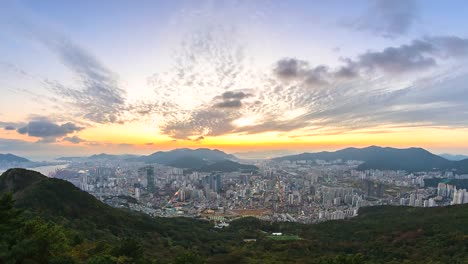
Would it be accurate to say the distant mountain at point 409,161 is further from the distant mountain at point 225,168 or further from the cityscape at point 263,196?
the distant mountain at point 225,168

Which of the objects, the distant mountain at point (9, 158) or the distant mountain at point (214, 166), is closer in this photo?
the distant mountain at point (9, 158)

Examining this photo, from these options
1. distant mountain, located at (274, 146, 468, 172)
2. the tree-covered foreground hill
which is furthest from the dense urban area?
distant mountain, located at (274, 146, 468, 172)

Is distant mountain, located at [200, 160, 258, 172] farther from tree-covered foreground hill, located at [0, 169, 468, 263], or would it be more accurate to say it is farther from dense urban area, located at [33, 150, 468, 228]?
tree-covered foreground hill, located at [0, 169, 468, 263]

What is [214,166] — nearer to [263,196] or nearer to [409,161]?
[263,196]

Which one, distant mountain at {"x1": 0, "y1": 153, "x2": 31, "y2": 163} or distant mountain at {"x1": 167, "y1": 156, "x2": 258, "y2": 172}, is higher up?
distant mountain at {"x1": 0, "y1": 153, "x2": 31, "y2": 163}

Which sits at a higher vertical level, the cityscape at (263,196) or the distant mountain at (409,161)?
the distant mountain at (409,161)

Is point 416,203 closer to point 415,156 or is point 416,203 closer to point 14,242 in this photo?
point 14,242

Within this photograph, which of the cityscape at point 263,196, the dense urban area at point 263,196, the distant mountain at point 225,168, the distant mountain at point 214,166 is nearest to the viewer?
the cityscape at point 263,196

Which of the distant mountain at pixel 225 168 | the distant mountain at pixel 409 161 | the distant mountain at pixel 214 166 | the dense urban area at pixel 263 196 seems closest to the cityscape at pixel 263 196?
the dense urban area at pixel 263 196

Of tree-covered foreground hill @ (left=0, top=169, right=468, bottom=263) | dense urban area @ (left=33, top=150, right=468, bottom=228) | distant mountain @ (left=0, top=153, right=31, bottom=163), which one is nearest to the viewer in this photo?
tree-covered foreground hill @ (left=0, top=169, right=468, bottom=263)

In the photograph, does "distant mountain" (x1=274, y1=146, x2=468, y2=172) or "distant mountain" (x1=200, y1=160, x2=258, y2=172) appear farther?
"distant mountain" (x1=274, y1=146, x2=468, y2=172)

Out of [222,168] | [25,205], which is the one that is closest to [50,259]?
[25,205]

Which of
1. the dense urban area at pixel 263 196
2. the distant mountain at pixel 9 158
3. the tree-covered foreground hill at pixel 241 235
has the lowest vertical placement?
the dense urban area at pixel 263 196
